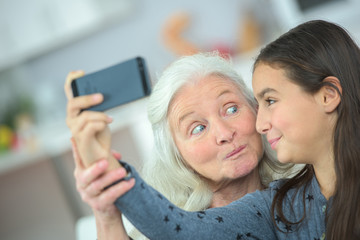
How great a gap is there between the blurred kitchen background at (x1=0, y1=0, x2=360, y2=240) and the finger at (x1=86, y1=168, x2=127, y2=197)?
10.6 ft

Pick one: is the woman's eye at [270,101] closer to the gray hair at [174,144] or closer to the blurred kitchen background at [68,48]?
the gray hair at [174,144]

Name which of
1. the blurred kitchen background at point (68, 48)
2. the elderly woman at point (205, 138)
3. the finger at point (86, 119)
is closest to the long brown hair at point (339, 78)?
the elderly woman at point (205, 138)

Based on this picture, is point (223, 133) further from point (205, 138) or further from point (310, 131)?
point (310, 131)

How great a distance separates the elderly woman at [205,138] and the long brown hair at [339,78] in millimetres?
263

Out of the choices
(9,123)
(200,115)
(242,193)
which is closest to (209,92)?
(200,115)

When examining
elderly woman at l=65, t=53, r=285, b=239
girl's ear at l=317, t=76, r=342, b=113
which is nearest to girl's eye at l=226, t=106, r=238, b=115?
elderly woman at l=65, t=53, r=285, b=239

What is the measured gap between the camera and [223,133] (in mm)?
1417

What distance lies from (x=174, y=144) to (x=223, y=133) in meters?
0.21

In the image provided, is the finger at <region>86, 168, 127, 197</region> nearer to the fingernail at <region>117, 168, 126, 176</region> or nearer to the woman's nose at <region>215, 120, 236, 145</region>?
the fingernail at <region>117, 168, 126, 176</region>

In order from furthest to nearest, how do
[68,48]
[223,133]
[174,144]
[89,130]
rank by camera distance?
[68,48] → [174,144] → [223,133] → [89,130]

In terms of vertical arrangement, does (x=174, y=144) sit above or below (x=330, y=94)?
below

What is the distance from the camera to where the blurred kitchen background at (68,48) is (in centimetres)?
439

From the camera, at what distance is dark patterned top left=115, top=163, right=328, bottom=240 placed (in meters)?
1.03

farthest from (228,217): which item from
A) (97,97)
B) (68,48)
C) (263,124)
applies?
(68,48)
